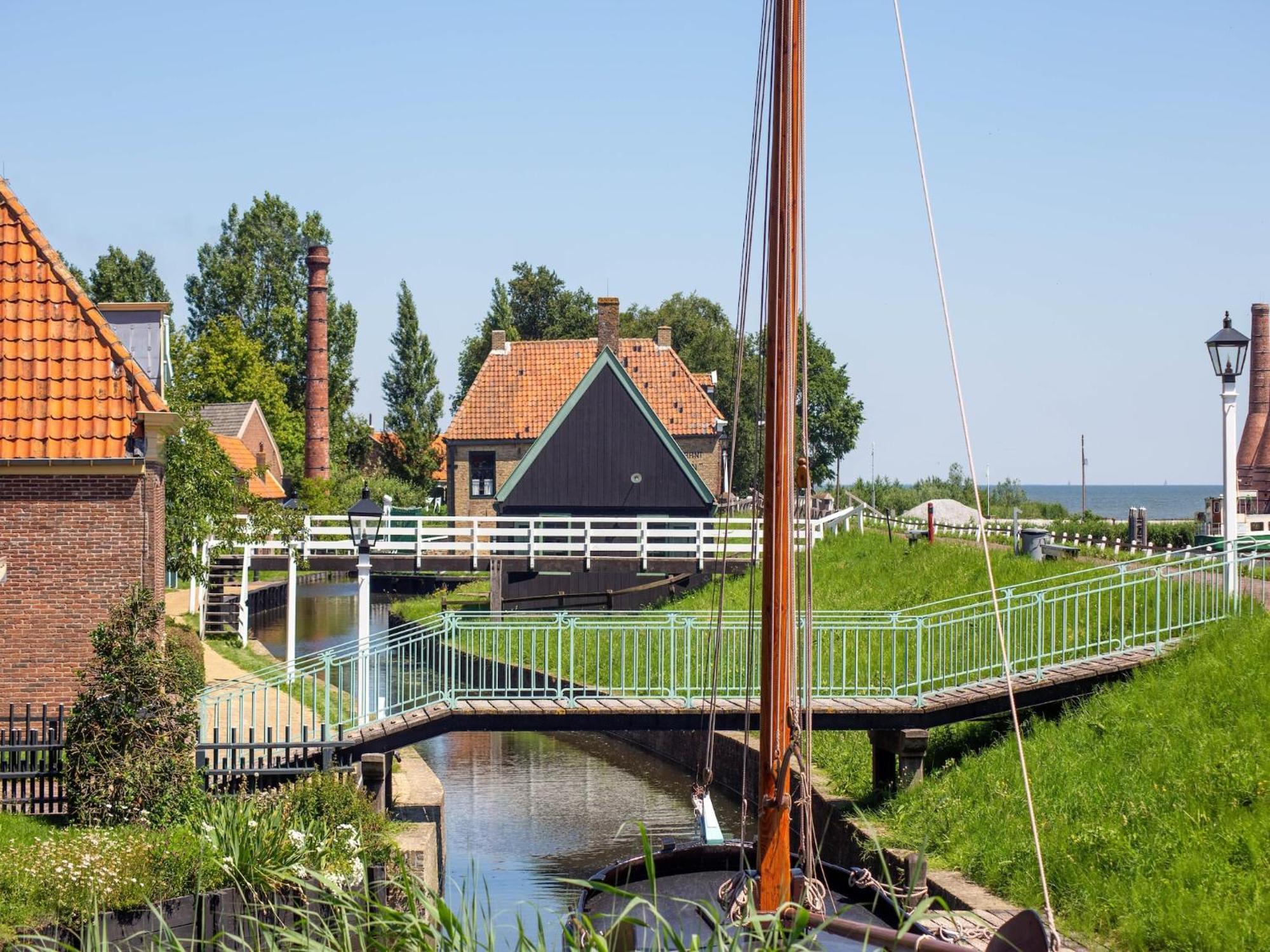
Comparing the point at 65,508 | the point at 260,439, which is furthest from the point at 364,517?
→ the point at 260,439

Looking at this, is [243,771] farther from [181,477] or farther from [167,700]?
[181,477]

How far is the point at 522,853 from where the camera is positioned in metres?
17.7

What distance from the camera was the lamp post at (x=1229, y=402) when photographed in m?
16.6

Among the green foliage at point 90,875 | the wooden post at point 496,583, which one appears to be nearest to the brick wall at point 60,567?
the green foliage at point 90,875

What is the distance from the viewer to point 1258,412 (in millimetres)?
55906

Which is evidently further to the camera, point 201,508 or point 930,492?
point 930,492

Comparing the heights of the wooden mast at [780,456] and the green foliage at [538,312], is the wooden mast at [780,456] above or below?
below

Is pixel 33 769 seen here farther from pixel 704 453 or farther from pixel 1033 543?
pixel 704 453

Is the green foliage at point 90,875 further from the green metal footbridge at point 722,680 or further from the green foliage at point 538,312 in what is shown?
the green foliage at point 538,312

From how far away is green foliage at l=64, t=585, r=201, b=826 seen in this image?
13.1 meters

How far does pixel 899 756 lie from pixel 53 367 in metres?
11.2

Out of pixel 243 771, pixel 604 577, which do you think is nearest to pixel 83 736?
pixel 243 771

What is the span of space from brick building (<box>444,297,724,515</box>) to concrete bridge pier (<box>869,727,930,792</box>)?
3330 centimetres

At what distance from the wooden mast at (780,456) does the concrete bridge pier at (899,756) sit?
761 centimetres
